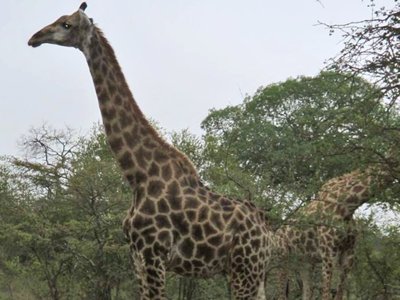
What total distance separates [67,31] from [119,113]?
1.11 m

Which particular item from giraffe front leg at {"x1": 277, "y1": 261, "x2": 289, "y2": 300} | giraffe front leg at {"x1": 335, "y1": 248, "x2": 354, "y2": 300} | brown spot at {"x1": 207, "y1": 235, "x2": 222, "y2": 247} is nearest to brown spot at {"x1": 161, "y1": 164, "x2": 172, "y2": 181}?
brown spot at {"x1": 207, "y1": 235, "x2": 222, "y2": 247}

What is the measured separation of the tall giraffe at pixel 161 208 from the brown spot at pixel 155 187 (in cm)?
1

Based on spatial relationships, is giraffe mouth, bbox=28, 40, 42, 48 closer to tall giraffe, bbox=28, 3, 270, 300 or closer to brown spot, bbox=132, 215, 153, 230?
tall giraffe, bbox=28, 3, 270, 300

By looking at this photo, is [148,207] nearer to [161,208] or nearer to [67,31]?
[161,208]

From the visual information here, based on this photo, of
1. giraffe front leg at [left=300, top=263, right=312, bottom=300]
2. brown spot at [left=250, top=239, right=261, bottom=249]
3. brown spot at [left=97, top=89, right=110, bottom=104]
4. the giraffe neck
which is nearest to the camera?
brown spot at [left=250, top=239, right=261, bottom=249]

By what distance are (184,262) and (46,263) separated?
9.03 metres

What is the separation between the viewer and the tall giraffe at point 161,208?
7664 millimetres

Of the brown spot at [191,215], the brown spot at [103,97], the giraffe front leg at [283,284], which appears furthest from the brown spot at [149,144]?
the giraffe front leg at [283,284]

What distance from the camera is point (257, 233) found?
8.19m

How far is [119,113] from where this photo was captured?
836 centimetres

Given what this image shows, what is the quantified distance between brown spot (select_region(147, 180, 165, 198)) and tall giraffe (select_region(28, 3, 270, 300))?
1 centimetres

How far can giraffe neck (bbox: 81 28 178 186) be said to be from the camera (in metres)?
8.20

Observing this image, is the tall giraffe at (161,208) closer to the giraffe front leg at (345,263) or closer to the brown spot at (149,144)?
the brown spot at (149,144)

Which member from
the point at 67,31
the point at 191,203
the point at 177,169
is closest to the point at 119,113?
the point at 177,169
